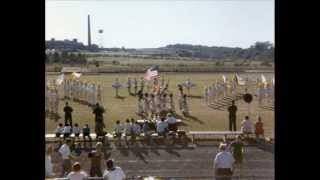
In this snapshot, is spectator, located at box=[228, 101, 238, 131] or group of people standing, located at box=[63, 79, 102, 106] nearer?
spectator, located at box=[228, 101, 238, 131]

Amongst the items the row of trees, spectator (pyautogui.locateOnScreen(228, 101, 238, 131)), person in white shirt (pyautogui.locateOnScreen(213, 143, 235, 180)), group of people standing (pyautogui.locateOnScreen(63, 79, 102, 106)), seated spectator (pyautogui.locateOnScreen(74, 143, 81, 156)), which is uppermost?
the row of trees

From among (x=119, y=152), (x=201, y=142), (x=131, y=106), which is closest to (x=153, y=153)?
(x=119, y=152)

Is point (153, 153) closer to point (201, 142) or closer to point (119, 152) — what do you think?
point (119, 152)

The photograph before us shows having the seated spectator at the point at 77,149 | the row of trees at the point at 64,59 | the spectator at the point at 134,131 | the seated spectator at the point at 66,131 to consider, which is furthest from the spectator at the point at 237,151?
the row of trees at the point at 64,59

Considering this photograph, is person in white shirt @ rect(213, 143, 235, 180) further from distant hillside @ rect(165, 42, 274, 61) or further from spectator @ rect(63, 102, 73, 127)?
distant hillside @ rect(165, 42, 274, 61)

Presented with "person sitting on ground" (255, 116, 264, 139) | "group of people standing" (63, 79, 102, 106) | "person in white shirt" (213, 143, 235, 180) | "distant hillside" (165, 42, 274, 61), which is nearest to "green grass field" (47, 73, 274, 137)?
"person sitting on ground" (255, 116, 264, 139)

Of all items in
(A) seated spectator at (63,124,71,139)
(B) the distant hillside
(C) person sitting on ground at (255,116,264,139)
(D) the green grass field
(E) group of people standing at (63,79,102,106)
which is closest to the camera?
(A) seated spectator at (63,124,71,139)

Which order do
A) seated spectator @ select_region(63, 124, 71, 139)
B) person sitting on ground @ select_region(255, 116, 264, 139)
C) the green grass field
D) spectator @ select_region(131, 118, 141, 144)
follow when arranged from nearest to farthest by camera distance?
seated spectator @ select_region(63, 124, 71, 139) → spectator @ select_region(131, 118, 141, 144) → person sitting on ground @ select_region(255, 116, 264, 139) → the green grass field

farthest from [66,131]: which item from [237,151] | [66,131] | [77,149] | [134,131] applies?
[237,151]

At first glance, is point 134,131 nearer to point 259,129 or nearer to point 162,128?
point 162,128

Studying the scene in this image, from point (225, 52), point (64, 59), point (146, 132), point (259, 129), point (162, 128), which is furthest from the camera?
point (225, 52)
